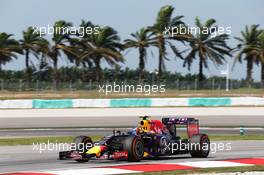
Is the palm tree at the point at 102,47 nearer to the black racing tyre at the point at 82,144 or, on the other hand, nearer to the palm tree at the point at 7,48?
the palm tree at the point at 7,48

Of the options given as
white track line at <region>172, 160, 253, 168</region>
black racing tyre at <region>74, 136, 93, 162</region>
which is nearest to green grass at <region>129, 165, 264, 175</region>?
white track line at <region>172, 160, 253, 168</region>

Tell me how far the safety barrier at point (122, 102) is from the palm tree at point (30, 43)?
2112cm

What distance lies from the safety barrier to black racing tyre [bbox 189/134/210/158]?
78.4 feet

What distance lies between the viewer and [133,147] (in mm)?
16188

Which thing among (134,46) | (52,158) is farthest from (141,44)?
(52,158)

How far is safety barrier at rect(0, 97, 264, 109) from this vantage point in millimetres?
41969

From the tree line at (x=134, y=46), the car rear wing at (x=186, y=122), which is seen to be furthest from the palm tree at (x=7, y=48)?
the car rear wing at (x=186, y=122)

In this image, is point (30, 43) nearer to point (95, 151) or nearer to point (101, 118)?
point (101, 118)

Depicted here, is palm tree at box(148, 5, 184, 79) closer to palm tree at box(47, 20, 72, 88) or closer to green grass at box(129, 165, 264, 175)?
palm tree at box(47, 20, 72, 88)

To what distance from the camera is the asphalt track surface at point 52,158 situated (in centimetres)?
1616

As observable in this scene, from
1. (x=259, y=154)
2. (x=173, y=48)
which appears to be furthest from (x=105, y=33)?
(x=259, y=154)

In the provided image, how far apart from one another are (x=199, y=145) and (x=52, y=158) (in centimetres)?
425

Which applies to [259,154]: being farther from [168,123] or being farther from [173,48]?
[173,48]

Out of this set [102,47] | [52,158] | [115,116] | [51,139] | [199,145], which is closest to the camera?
[199,145]
